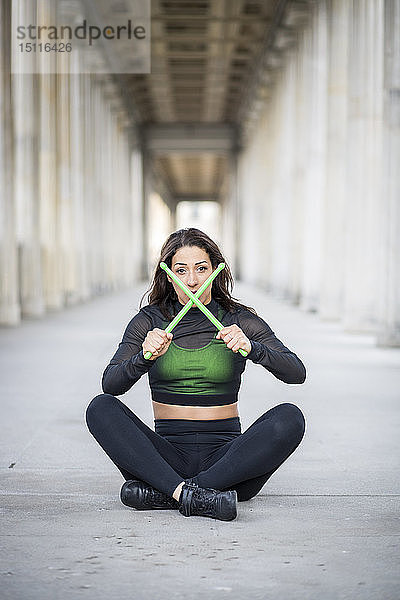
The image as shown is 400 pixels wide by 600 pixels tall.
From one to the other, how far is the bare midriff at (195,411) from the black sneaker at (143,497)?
42 cm

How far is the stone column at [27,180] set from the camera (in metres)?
25.8

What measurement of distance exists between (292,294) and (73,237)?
7.41 meters

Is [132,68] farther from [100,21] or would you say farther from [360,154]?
[360,154]

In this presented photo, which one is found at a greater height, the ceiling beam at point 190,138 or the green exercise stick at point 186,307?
the ceiling beam at point 190,138

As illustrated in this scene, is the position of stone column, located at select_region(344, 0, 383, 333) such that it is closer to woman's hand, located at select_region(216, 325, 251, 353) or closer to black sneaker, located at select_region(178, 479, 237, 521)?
black sneaker, located at select_region(178, 479, 237, 521)

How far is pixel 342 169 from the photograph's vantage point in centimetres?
2602

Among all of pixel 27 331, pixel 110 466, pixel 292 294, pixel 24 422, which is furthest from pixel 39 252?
pixel 110 466

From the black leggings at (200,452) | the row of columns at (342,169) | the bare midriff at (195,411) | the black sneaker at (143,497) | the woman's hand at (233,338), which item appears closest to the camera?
the woman's hand at (233,338)

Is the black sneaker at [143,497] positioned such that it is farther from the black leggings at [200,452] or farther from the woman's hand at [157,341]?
the woman's hand at [157,341]

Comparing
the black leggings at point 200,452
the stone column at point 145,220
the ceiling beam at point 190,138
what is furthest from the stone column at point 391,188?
the stone column at point 145,220

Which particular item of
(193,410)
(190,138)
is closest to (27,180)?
(193,410)

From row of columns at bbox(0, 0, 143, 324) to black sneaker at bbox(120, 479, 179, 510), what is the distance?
17.1 m

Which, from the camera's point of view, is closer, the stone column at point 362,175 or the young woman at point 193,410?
the young woman at point 193,410

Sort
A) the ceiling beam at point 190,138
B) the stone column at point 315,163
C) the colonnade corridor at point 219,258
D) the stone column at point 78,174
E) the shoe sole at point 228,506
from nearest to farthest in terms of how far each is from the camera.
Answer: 1. the colonnade corridor at point 219,258
2. the shoe sole at point 228,506
3. the stone column at point 315,163
4. the stone column at point 78,174
5. the ceiling beam at point 190,138
